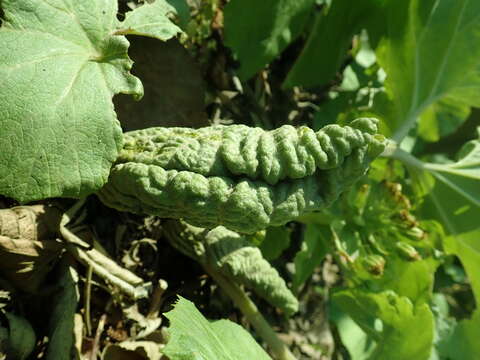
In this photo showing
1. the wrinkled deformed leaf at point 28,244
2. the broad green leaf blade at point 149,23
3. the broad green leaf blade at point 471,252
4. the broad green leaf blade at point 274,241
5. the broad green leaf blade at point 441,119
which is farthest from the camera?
the broad green leaf blade at point 441,119

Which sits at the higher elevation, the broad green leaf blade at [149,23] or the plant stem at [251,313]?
the broad green leaf blade at [149,23]

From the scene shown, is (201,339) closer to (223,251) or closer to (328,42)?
(223,251)

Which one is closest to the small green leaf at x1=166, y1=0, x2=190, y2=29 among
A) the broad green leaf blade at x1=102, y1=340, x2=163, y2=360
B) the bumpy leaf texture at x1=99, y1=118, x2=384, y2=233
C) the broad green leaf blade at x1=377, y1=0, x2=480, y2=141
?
the bumpy leaf texture at x1=99, y1=118, x2=384, y2=233

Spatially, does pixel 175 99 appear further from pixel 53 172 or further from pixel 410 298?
pixel 410 298

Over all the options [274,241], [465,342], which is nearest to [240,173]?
[274,241]

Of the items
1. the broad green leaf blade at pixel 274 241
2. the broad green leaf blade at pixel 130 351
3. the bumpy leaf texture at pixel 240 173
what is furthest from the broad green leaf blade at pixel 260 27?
the broad green leaf blade at pixel 130 351

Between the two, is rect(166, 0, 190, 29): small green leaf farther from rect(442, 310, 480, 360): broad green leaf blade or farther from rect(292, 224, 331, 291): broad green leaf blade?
rect(442, 310, 480, 360): broad green leaf blade

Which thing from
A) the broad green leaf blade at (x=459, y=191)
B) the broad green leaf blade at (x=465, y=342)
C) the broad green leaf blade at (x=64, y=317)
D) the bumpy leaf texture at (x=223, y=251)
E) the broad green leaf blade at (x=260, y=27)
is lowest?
the broad green leaf blade at (x=465, y=342)

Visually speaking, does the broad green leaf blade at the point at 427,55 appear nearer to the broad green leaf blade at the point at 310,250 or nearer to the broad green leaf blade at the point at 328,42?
the broad green leaf blade at the point at 328,42
